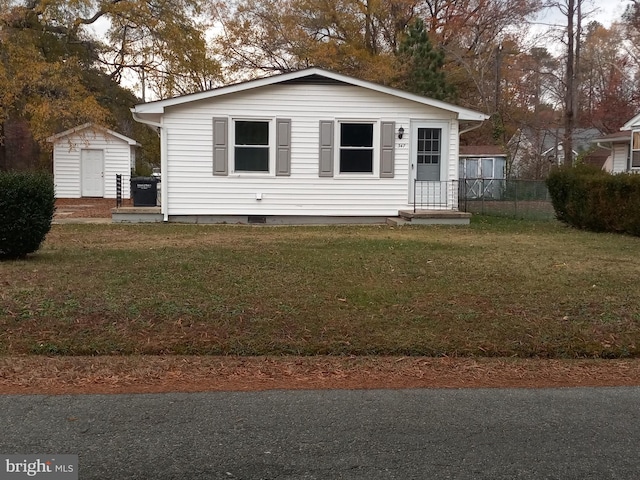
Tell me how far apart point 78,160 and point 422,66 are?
52.5ft

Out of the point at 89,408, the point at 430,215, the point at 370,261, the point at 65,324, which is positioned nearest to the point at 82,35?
the point at 430,215

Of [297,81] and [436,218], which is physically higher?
[297,81]

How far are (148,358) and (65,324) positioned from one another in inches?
42.5

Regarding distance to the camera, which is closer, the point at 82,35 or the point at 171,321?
the point at 171,321

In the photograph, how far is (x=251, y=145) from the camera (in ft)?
48.9

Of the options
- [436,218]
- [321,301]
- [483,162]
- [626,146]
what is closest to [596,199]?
[436,218]

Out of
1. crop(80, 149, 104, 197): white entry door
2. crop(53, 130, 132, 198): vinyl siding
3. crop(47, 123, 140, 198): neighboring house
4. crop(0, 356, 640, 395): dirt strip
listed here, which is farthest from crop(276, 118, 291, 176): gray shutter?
crop(80, 149, 104, 197): white entry door

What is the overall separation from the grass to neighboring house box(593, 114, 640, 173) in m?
16.3

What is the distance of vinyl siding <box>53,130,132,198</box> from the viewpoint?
2466 cm

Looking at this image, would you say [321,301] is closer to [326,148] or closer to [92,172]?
[326,148]

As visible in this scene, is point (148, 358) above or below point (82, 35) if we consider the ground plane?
below

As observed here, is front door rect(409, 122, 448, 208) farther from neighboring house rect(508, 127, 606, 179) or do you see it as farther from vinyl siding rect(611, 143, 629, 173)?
neighboring house rect(508, 127, 606, 179)

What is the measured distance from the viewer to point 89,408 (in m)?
3.89

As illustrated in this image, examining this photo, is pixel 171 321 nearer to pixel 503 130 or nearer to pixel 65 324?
pixel 65 324
